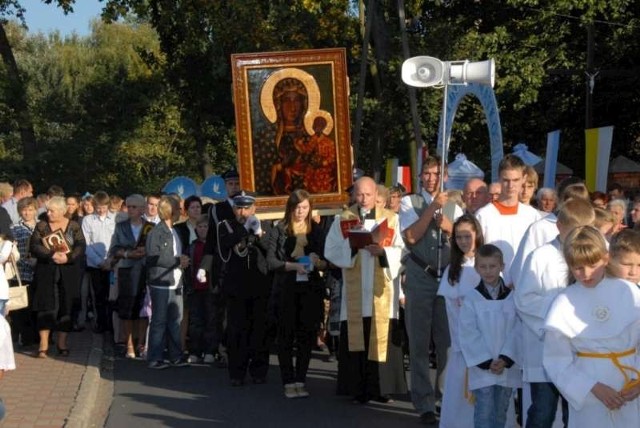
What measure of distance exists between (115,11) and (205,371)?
16038 millimetres

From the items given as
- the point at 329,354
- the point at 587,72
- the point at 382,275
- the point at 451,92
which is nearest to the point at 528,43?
the point at 587,72

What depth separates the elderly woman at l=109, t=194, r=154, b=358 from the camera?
45.4 ft

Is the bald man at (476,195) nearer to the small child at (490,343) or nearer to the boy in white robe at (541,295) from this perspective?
the small child at (490,343)

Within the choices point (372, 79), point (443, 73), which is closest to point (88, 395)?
point (443, 73)

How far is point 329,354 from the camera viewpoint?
44.9 ft

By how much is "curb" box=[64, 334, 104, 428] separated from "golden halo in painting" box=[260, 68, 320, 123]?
3478 mm

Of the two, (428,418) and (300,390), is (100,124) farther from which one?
(428,418)

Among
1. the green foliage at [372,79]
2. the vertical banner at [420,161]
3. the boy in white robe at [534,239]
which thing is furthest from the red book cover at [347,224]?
the green foliage at [372,79]

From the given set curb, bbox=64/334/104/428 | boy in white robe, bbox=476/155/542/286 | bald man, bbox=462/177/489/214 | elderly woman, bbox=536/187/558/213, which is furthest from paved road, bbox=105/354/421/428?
elderly woman, bbox=536/187/558/213

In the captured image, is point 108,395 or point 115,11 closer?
point 108,395

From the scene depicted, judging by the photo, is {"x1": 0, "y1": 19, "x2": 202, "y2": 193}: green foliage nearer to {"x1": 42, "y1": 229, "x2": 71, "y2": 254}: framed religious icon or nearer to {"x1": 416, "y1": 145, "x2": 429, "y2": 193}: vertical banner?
{"x1": 416, "y1": 145, "x2": 429, "y2": 193}: vertical banner

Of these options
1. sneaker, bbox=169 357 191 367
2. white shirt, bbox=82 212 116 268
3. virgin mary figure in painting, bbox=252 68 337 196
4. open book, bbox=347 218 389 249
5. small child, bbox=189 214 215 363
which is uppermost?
virgin mary figure in painting, bbox=252 68 337 196

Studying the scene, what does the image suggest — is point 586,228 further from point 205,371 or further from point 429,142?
point 429,142

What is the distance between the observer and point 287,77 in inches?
552
